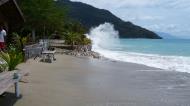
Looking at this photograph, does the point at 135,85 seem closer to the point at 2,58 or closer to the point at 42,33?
the point at 2,58

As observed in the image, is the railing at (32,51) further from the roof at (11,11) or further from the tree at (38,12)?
the tree at (38,12)

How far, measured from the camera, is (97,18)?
155500 millimetres

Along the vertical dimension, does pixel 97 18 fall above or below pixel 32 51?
above

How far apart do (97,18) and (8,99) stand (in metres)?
144

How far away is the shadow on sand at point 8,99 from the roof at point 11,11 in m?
11.4

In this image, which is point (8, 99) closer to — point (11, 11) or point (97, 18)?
point (11, 11)

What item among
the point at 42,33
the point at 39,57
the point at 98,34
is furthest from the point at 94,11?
the point at 39,57

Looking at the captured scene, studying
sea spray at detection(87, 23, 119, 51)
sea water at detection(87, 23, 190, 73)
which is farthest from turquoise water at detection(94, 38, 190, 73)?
sea spray at detection(87, 23, 119, 51)

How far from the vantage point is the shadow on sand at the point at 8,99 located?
1148 cm

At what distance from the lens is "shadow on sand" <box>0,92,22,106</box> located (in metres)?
11.5

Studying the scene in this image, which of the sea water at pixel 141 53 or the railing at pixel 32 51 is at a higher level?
the railing at pixel 32 51

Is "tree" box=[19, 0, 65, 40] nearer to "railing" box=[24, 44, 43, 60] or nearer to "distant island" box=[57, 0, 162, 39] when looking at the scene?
"railing" box=[24, 44, 43, 60]

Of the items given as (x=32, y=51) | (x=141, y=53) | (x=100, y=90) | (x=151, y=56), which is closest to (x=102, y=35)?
(x=141, y=53)

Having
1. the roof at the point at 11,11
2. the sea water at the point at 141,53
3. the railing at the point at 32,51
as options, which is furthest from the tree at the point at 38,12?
the roof at the point at 11,11
